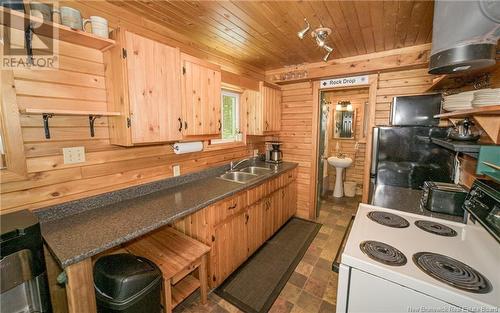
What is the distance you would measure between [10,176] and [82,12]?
1215 mm

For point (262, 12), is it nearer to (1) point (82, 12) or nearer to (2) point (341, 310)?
(1) point (82, 12)

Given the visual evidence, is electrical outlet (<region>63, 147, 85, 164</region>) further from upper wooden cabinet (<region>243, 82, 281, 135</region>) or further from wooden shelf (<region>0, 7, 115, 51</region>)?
upper wooden cabinet (<region>243, 82, 281, 135</region>)

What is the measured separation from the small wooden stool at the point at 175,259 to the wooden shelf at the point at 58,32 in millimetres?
1611

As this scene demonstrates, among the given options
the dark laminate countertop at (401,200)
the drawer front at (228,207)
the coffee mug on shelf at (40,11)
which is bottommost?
the drawer front at (228,207)

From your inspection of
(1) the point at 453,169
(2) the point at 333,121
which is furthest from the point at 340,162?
(1) the point at 453,169

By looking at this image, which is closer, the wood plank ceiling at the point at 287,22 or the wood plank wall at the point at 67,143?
the wood plank wall at the point at 67,143

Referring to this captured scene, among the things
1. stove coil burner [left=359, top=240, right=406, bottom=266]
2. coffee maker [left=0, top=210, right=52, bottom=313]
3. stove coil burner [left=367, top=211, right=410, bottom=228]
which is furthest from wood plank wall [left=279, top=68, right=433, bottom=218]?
coffee maker [left=0, top=210, right=52, bottom=313]

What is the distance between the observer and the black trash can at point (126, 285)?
4.12 ft

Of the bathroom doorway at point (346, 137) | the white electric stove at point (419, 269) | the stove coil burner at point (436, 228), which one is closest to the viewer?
the white electric stove at point (419, 269)

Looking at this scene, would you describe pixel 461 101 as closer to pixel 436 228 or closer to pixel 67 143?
pixel 436 228

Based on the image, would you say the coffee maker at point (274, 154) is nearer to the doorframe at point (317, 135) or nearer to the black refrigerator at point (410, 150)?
the doorframe at point (317, 135)

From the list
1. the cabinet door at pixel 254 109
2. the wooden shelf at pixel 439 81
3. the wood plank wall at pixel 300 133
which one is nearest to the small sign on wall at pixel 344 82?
the wood plank wall at pixel 300 133

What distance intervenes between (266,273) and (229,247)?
0.54m

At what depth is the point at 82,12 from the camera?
1507 millimetres
